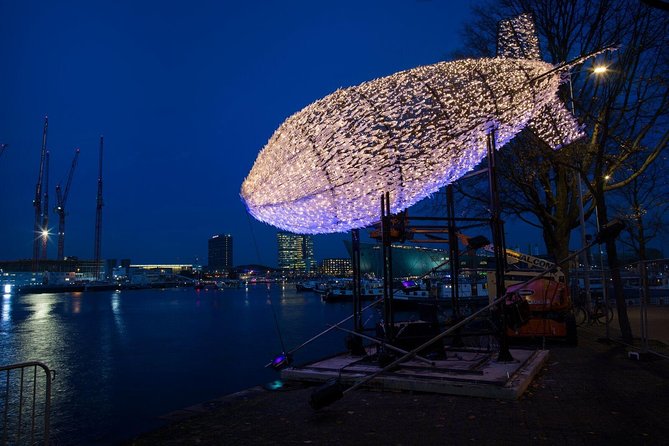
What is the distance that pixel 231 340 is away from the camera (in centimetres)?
3114

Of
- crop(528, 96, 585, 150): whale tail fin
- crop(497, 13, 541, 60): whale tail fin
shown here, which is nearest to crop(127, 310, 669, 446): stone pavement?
crop(528, 96, 585, 150): whale tail fin

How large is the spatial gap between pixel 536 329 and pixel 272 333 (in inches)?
946

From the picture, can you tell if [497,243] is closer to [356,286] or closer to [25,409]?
[356,286]

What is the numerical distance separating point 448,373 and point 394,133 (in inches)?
161

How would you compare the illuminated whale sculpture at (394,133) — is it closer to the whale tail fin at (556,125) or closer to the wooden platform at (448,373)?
the whale tail fin at (556,125)

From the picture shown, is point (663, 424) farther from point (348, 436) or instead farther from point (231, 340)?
point (231, 340)

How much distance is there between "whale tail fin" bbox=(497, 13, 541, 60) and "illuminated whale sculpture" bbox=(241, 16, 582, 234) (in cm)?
333

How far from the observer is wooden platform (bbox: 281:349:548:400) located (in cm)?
743

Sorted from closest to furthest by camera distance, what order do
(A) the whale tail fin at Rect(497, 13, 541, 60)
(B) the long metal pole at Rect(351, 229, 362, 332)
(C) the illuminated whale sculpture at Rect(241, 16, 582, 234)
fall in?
(C) the illuminated whale sculpture at Rect(241, 16, 582, 234), (B) the long metal pole at Rect(351, 229, 362, 332), (A) the whale tail fin at Rect(497, 13, 541, 60)

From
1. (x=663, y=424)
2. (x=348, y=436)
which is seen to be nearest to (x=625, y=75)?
(x=663, y=424)

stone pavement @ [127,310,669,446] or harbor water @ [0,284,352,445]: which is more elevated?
stone pavement @ [127,310,669,446]

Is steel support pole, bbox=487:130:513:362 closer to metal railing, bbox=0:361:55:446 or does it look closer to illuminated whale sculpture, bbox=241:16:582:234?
illuminated whale sculpture, bbox=241:16:582:234

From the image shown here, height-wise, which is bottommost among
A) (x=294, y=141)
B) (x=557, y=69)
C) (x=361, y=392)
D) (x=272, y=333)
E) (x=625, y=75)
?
(x=272, y=333)

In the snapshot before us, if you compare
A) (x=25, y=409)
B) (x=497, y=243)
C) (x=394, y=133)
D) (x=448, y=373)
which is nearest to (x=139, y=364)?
(x=25, y=409)
